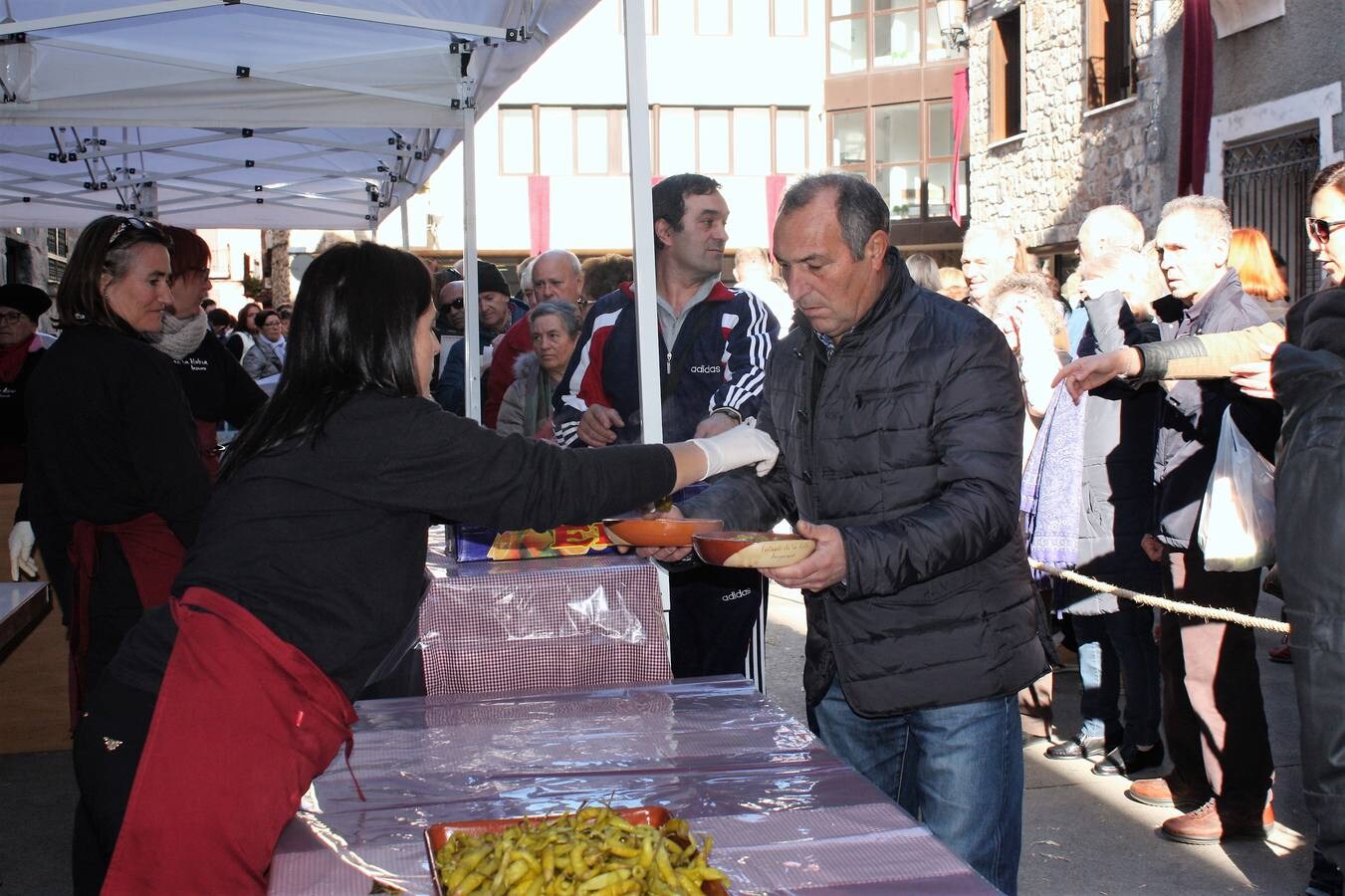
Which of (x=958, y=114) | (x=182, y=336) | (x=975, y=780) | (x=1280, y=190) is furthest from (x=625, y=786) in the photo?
(x=958, y=114)

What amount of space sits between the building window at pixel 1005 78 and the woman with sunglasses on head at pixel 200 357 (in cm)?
1484

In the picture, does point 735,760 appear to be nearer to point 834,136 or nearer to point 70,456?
point 70,456

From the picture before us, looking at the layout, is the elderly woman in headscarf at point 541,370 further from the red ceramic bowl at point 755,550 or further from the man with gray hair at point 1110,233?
the red ceramic bowl at point 755,550

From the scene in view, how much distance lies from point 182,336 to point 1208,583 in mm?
3699

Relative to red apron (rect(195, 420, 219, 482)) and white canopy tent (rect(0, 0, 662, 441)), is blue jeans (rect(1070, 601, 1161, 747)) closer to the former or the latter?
white canopy tent (rect(0, 0, 662, 441))

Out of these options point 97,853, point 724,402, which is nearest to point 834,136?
point 724,402

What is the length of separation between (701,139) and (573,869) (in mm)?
27544

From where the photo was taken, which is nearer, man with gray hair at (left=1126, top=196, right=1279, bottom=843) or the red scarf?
man with gray hair at (left=1126, top=196, right=1279, bottom=843)

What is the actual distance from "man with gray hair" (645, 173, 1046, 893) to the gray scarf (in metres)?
2.91

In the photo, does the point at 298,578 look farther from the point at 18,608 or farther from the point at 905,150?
the point at 905,150

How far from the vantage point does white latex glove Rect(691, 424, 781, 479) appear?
2.60 meters

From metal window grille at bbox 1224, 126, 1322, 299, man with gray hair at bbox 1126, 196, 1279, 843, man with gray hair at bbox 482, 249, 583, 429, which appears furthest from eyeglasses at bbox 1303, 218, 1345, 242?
metal window grille at bbox 1224, 126, 1322, 299

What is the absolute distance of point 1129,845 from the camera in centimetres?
418

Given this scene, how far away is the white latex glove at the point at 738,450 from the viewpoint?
2.60m
